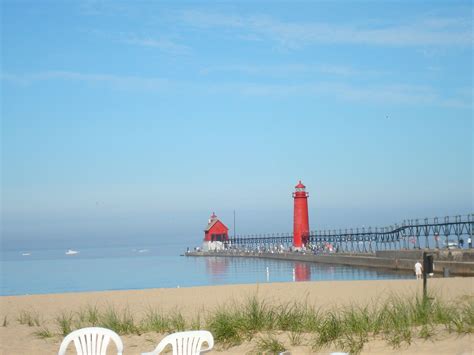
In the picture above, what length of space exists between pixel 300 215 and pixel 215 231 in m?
30.1

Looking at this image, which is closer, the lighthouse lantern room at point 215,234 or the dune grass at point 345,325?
the dune grass at point 345,325

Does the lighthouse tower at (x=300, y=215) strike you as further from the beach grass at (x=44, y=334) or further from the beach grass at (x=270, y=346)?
the beach grass at (x=270, y=346)

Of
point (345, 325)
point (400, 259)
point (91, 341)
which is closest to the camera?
point (91, 341)

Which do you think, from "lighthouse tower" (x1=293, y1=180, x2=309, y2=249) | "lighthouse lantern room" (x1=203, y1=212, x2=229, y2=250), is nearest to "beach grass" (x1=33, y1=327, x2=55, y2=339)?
"lighthouse tower" (x1=293, y1=180, x2=309, y2=249)

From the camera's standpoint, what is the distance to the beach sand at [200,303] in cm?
673

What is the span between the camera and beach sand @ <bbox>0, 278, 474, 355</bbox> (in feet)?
22.1

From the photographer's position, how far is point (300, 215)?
48.4 m

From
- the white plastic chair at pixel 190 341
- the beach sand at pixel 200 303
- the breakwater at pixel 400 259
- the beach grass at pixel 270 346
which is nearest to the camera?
the white plastic chair at pixel 190 341

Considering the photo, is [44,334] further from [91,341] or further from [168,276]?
[168,276]

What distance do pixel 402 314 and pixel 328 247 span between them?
4635 centimetres

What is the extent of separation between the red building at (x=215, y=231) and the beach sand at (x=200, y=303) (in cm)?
5478

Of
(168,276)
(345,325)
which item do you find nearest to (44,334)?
(345,325)

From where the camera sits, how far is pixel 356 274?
33562 mm

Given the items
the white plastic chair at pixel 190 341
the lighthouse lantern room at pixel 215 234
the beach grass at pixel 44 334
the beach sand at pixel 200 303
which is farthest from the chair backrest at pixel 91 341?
the lighthouse lantern room at pixel 215 234
